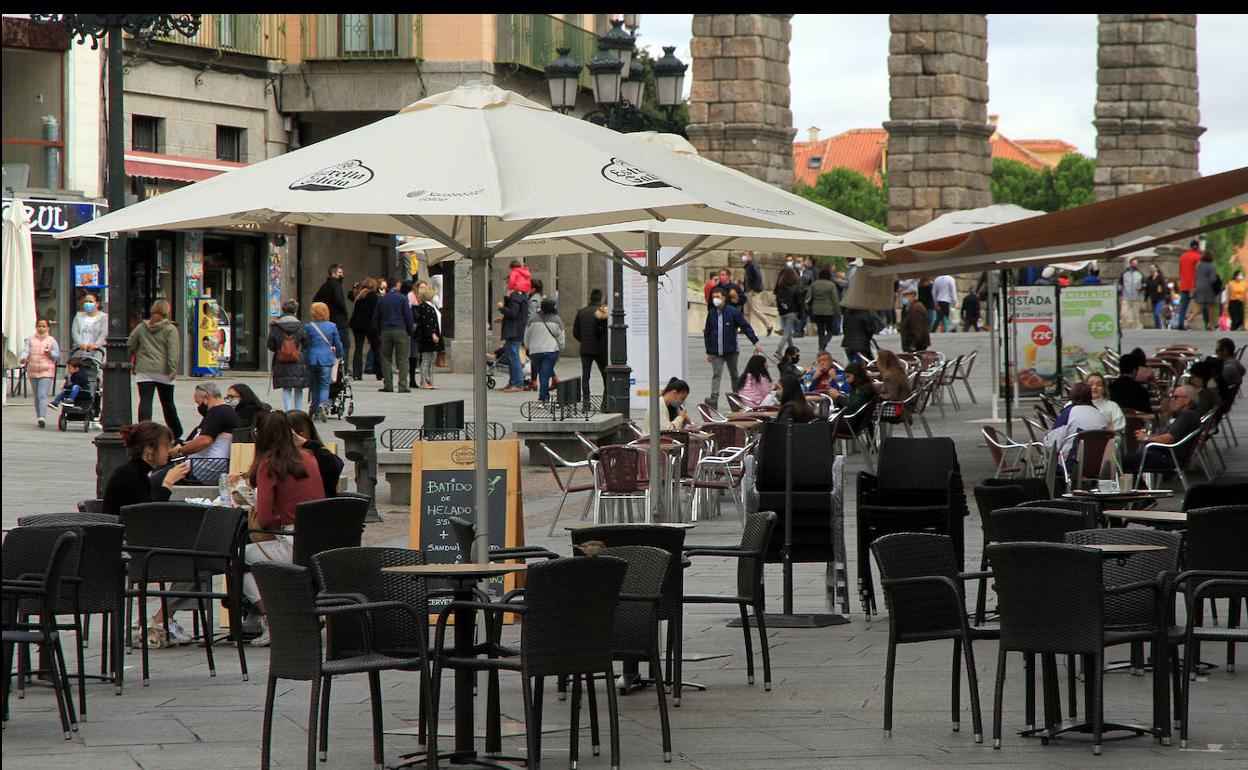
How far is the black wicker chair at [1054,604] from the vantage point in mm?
6477


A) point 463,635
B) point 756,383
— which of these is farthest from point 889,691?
point 756,383

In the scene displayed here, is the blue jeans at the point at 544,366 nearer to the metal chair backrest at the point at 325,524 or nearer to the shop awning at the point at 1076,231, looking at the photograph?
the shop awning at the point at 1076,231

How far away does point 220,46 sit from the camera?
31.5 m

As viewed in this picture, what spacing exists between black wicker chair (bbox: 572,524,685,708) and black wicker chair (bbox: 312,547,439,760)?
3.24 ft

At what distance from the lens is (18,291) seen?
18984mm

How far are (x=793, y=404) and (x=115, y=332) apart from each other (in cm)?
584

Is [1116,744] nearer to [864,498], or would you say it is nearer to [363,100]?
[864,498]

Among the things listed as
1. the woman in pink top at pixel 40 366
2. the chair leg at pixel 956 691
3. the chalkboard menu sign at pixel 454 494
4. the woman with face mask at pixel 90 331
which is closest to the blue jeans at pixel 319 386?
the woman in pink top at pixel 40 366

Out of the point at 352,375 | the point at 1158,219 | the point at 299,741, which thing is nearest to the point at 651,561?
the point at 299,741

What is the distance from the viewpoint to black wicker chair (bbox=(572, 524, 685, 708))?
7676 mm

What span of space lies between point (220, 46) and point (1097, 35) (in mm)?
21195

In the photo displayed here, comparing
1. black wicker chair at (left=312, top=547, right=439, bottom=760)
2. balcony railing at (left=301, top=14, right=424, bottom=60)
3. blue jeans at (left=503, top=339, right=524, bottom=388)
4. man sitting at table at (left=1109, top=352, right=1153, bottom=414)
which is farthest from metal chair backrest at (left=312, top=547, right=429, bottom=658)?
balcony railing at (left=301, top=14, right=424, bottom=60)

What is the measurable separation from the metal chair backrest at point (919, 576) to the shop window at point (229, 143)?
88.4 feet

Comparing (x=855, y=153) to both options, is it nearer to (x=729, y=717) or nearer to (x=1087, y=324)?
(x=1087, y=324)
